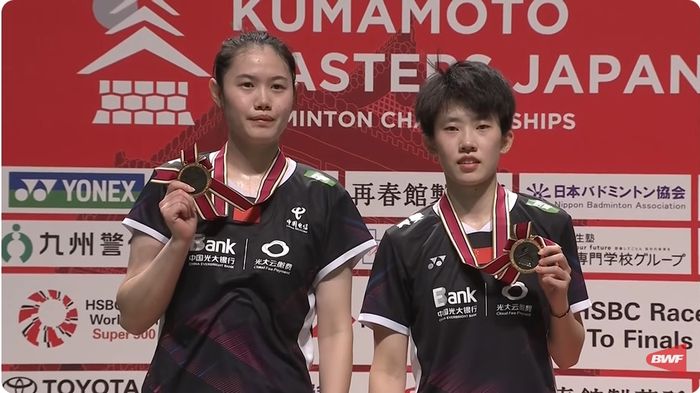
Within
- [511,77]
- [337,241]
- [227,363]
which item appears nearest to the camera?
[227,363]

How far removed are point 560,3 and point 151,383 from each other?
2360mm

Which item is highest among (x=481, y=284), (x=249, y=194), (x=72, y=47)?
(x=72, y=47)

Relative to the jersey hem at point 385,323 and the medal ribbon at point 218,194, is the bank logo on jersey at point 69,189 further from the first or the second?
the jersey hem at point 385,323

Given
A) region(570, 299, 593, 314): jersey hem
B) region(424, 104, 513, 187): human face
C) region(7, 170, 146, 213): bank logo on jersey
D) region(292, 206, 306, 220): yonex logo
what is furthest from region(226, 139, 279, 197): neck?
region(7, 170, 146, 213): bank logo on jersey

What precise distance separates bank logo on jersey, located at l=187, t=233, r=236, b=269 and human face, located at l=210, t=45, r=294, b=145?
0.81 feet

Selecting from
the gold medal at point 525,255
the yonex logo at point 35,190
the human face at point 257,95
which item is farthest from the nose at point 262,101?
the yonex logo at point 35,190

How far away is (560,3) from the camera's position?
11.9ft

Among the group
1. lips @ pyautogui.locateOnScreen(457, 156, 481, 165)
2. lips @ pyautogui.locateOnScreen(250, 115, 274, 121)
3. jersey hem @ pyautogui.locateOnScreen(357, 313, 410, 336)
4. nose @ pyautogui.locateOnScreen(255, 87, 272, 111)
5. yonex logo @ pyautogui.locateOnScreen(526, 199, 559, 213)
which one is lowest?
Result: jersey hem @ pyautogui.locateOnScreen(357, 313, 410, 336)

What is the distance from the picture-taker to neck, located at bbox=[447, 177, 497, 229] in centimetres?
212

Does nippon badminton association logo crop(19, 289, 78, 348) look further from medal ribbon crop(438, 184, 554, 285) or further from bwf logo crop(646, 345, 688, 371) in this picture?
bwf logo crop(646, 345, 688, 371)

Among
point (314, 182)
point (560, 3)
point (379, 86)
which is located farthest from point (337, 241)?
point (560, 3)

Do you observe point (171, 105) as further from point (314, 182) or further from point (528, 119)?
point (314, 182)

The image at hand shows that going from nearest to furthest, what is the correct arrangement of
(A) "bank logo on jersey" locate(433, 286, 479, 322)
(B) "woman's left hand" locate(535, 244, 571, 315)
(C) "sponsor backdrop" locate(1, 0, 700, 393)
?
(B) "woman's left hand" locate(535, 244, 571, 315) → (A) "bank logo on jersey" locate(433, 286, 479, 322) → (C) "sponsor backdrop" locate(1, 0, 700, 393)

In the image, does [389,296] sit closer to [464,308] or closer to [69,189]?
[464,308]
